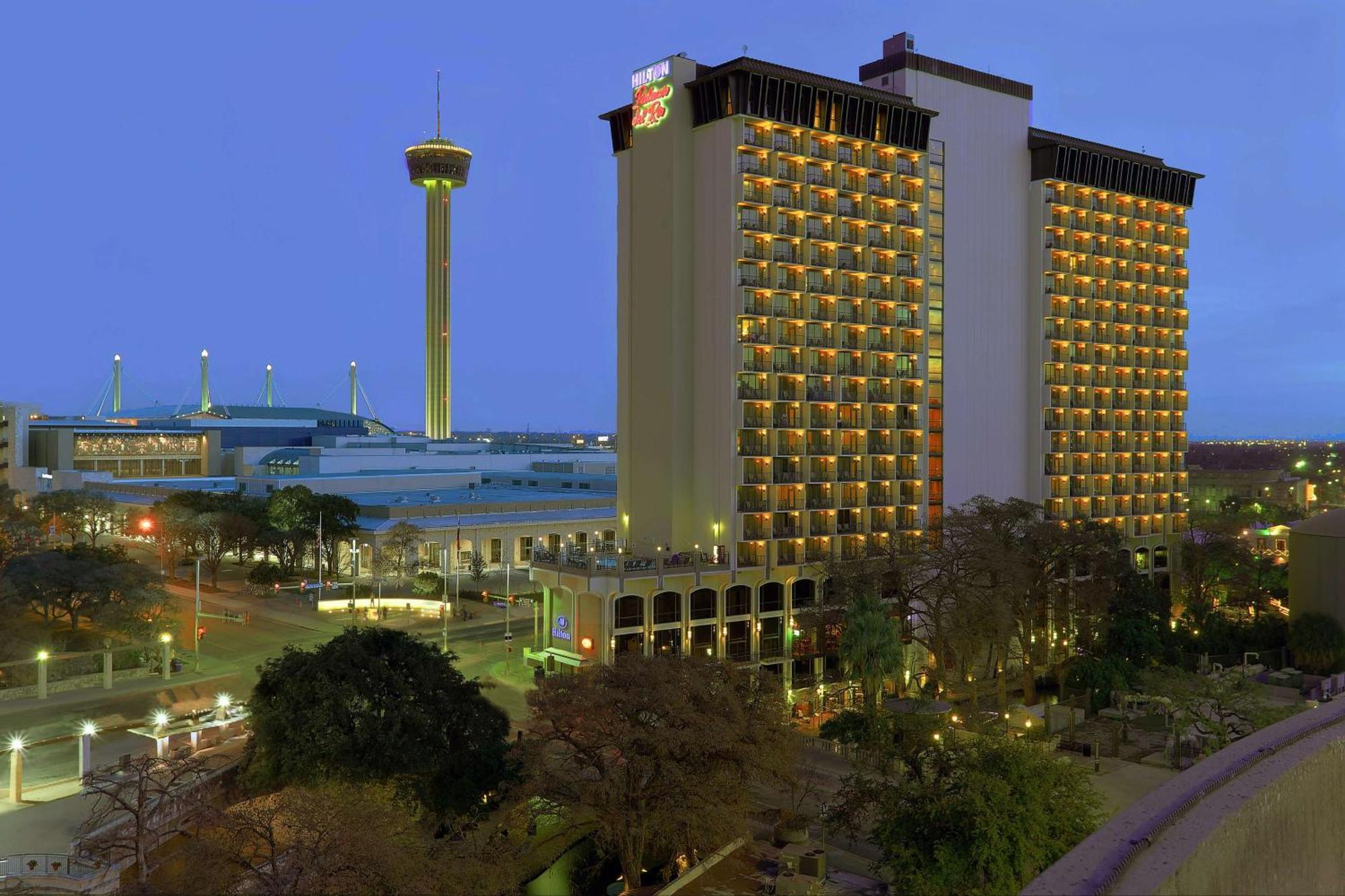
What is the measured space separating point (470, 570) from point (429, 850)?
248 ft

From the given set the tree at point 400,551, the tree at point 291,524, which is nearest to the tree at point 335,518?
the tree at point 291,524

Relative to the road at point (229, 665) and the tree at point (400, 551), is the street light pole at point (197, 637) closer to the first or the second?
the road at point (229, 665)

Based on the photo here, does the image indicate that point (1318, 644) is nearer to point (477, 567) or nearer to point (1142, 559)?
point (1142, 559)

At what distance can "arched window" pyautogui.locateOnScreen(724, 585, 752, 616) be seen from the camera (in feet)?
233

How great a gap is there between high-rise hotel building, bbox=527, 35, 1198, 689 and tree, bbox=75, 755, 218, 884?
29.3 meters

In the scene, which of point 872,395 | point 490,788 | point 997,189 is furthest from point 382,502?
point 490,788

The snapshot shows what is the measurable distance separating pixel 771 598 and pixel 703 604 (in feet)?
19.1

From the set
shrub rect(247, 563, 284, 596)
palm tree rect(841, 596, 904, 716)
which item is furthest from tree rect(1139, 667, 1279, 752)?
shrub rect(247, 563, 284, 596)

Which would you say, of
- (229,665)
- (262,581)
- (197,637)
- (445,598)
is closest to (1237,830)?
(229,665)

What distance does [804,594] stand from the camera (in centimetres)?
7488

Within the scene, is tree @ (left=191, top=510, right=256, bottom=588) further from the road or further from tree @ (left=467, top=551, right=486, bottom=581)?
tree @ (left=467, top=551, right=486, bottom=581)

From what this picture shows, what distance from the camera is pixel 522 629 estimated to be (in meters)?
85.6

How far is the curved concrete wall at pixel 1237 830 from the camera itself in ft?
64.0

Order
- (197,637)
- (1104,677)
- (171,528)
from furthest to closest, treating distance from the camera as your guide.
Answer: (171,528)
(197,637)
(1104,677)
